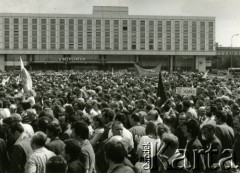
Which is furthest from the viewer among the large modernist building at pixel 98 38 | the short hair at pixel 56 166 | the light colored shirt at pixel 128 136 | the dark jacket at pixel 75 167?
the large modernist building at pixel 98 38

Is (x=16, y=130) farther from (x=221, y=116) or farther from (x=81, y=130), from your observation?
(x=221, y=116)

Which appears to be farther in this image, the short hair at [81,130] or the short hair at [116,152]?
the short hair at [81,130]

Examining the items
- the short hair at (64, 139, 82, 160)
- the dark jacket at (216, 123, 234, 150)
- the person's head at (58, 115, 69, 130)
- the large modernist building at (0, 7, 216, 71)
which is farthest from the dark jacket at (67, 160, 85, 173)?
the large modernist building at (0, 7, 216, 71)

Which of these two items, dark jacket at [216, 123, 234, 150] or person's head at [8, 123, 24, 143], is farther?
dark jacket at [216, 123, 234, 150]

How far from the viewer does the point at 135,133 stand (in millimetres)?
8523

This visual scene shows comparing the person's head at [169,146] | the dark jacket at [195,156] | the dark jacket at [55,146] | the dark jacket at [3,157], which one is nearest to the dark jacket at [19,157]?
the dark jacket at [55,146]

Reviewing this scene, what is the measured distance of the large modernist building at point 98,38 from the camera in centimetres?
10781

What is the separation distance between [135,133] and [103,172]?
1.31 metres

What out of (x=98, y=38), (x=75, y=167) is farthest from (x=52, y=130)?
(x=98, y=38)

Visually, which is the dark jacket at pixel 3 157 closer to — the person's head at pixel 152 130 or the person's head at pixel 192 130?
the person's head at pixel 152 130

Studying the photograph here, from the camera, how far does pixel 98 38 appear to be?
356ft

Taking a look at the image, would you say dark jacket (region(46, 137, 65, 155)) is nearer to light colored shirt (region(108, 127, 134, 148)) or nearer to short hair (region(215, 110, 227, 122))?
light colored shirt (region(108, 127, 134, 148))

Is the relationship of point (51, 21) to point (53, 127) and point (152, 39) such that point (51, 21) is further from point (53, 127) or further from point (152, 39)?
point (53, 127)

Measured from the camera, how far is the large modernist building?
108m
